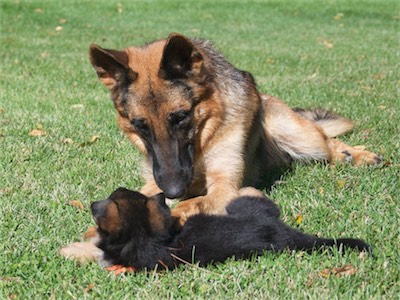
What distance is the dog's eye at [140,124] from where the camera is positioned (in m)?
4.58

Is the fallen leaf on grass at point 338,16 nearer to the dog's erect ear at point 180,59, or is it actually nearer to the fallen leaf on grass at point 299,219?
the dog's erect ear at point 180,59

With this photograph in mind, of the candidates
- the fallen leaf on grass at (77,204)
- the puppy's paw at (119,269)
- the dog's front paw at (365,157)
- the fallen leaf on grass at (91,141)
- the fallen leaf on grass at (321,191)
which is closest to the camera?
the puppy's paw at (119,269)

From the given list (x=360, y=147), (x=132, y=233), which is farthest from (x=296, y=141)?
(x=132, y=233)

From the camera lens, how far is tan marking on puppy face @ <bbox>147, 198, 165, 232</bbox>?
385 centimetres

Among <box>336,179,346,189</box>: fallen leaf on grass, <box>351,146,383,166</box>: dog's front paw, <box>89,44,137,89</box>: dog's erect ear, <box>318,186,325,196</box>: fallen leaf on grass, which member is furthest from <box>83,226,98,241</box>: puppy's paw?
<box>351,146,383,166</box>: dog's front paw

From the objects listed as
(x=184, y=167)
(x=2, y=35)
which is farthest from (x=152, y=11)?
(x=184, y=167)

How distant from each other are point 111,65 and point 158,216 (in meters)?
1.41

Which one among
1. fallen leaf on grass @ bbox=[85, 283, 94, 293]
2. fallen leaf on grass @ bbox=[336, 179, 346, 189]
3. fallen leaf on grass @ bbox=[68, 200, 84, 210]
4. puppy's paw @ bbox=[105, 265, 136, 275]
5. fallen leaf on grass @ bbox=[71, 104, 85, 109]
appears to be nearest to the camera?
fallen leaf on grass @ bbox=[85, 283, 94, 293]

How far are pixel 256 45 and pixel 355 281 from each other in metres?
11.6

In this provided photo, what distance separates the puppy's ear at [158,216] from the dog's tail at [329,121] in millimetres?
3265

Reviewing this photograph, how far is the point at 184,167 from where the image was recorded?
179 inches

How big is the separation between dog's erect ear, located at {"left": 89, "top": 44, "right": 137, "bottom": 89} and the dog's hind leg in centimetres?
197

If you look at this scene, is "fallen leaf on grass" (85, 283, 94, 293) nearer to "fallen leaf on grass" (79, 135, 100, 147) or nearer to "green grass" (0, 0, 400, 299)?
"green grass" (0, 0, 400, 299)

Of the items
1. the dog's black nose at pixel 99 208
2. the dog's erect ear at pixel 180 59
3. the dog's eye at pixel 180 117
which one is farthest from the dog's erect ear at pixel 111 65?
the dog's black nose at pixel 99 208
